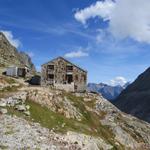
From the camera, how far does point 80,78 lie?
13262cm

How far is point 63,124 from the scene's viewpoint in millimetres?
80875

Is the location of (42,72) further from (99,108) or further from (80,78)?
(99,108)

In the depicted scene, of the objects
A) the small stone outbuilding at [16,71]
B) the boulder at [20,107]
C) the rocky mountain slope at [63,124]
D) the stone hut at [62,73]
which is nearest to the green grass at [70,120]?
the rocky mountain slope at [63,124]

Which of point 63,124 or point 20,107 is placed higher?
point 20,107

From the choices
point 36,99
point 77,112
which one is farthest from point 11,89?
point 77,112

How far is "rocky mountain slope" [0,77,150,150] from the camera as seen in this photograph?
62.5 metres

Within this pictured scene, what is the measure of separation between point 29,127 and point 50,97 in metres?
27.0

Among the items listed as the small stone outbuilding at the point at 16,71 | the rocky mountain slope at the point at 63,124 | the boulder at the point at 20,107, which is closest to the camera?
the rocky mountain slope at the point at 63,124

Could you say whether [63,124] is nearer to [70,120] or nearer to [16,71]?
[70,120]

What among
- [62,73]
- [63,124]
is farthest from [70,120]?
[62,73]

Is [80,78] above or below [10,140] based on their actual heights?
above

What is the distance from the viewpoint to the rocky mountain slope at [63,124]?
205ft

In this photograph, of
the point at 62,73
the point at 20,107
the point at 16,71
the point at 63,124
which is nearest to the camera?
the point at 20,107

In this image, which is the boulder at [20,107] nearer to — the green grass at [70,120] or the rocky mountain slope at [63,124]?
the rocky mountain slope at [63,124]
